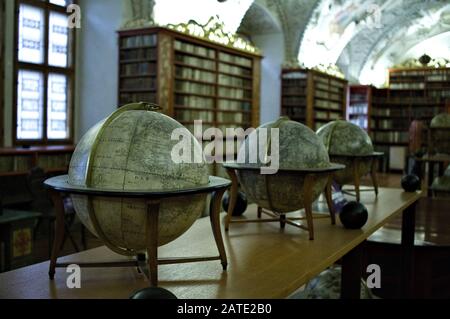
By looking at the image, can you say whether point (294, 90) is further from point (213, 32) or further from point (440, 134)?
point (440, 134)

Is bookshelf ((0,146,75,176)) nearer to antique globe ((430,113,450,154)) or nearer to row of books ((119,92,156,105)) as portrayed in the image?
row of books ((119,92,156,105))

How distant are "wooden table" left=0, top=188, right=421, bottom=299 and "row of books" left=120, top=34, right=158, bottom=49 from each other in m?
6.16

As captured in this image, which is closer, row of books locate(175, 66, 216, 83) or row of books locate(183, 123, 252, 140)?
row of books locate(175, 66, 216, 83)

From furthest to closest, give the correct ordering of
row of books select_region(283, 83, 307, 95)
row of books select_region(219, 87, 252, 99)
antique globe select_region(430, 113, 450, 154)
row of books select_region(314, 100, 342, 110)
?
row of books select_region(314, 100, 342, 110)
row of books select_region(283, 83, 307, 95)
row of books select_region(219, 87, 252, 99)
antique globe select_region(430, 113, 450, 154)

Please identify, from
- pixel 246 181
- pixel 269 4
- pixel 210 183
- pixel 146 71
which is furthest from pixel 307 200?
pixel 269 4

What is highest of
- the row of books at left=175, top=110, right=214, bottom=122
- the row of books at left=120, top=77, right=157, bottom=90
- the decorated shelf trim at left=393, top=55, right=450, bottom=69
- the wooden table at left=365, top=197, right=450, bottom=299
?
the decorated shelf trim at left=393, top=55, right=450, bottom=69

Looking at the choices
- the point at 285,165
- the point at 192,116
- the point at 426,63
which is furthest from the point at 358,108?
the point at 285,165

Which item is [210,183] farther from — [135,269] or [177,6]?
[177,6]

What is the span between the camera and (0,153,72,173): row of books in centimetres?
729

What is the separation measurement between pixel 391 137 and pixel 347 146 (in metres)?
15.9

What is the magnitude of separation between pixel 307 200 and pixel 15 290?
1.61 metres

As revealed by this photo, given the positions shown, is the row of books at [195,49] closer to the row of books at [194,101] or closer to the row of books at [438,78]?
the row of books at [194,101]

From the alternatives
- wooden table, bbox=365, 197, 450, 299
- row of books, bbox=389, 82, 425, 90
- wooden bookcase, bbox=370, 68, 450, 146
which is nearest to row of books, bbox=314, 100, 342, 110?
wooden bookcase, bbox=370, 68, 450, 146

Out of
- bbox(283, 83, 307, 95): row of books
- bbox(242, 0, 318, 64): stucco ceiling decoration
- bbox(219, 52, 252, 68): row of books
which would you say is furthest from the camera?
bbox(283, 83, 307, 95): row of books
